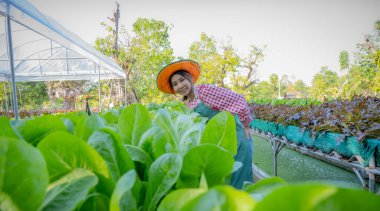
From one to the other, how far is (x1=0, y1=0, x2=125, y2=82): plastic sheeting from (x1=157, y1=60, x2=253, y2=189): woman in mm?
3899

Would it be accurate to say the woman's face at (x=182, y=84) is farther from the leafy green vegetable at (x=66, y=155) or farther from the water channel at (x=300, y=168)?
the leafy green vegetable at (x=66, y=155)

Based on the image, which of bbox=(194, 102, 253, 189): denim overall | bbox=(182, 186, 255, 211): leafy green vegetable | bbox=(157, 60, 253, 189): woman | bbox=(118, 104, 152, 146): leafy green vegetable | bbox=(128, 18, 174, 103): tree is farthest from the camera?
bbox=(128, 18, 174, 103): tree

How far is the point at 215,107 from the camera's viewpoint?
8.51 feet

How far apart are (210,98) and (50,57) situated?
12639 mm

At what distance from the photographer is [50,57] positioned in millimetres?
12375

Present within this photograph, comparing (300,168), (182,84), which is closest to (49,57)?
(182,84)

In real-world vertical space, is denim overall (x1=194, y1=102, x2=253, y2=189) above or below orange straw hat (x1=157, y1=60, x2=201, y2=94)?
below

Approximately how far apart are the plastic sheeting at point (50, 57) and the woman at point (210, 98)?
154 inches

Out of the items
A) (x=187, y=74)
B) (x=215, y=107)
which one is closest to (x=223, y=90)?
(x=215, y=107)

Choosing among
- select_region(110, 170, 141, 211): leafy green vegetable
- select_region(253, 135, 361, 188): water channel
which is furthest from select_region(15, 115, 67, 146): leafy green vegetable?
select_region(253, 135, 361, 188): water channel

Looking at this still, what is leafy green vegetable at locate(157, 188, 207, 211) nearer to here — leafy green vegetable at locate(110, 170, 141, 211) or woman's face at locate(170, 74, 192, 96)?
leafy green vegetable at locate(110, 170, 141, 211)

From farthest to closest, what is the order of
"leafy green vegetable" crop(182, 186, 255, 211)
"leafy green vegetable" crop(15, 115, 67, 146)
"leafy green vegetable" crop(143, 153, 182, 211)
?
"leafy green vegetable" crop(15, 115, 67, 146)
"leafy green vegetable" crop(143, 153, 182, 211)
"leafy green vegetable" crop(182, 186, 255, 211)

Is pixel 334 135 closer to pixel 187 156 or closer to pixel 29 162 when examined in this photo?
pixel 187 156

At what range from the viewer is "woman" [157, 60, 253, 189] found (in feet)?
7.32
